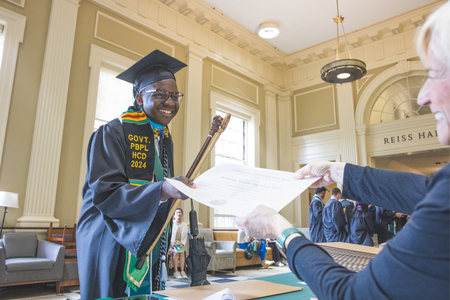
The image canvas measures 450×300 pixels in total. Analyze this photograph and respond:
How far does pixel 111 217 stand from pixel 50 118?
15.4 ft

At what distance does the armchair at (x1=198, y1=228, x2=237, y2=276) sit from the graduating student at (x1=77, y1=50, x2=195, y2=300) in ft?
16.0

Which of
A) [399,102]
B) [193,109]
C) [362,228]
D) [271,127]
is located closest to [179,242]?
[193,109]

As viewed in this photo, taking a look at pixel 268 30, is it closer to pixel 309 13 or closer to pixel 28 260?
pixel 309 13

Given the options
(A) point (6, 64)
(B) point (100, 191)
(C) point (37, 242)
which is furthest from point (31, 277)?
(B) point (100, 191)

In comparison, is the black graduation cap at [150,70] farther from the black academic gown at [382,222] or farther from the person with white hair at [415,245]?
the black academic gown at [382,222]

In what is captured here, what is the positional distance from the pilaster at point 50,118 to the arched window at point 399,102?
7.34m

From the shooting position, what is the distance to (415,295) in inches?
19.2

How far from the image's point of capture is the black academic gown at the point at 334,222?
512cm

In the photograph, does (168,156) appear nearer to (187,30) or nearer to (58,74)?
(58,74)

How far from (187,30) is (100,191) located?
7.09m

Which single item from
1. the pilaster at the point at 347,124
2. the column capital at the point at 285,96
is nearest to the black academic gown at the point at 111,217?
the pilaster at the point at 347,124

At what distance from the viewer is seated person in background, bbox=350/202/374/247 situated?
4957mm

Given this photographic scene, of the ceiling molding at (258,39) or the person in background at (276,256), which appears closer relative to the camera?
the ceiling molding at (258,39)

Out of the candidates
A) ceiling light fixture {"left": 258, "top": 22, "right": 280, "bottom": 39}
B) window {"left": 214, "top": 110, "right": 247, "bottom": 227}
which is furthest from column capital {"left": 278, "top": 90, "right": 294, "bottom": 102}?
ceiling light fixture {"left": 258, "top": 22, "right": 280, "bottom": 39}
